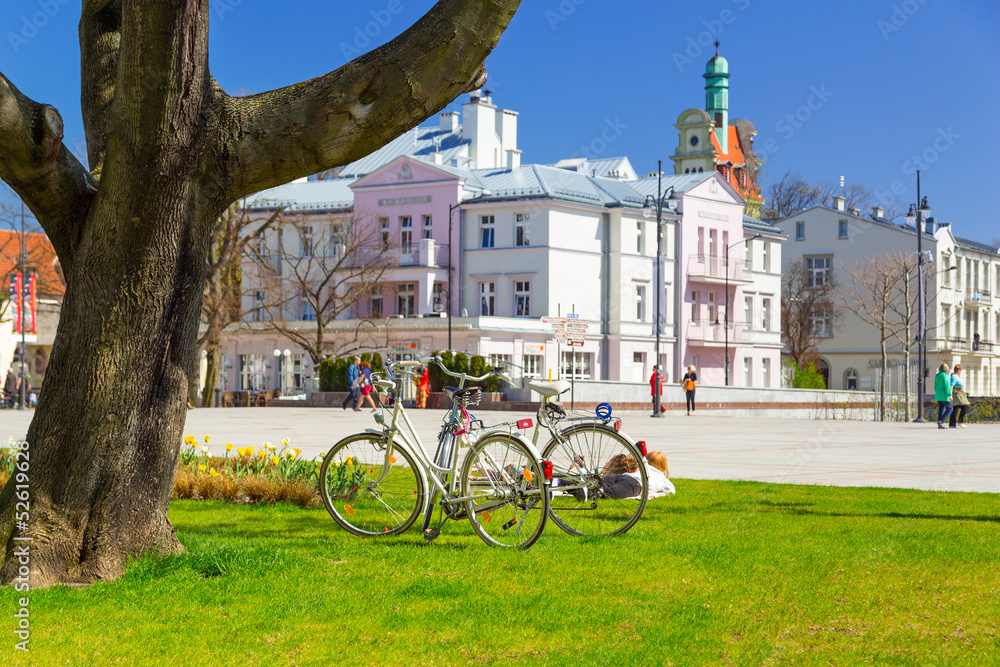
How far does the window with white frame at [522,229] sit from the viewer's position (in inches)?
2392

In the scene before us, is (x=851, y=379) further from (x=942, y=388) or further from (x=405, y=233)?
(x=942, y=388)

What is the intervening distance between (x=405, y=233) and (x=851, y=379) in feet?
123

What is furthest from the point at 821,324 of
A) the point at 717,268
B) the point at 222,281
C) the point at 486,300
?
the point at 222,281

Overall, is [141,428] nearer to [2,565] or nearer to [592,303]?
[2,565]

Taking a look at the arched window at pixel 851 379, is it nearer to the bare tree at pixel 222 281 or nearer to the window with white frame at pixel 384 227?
the window with white frame at pixel 384 227

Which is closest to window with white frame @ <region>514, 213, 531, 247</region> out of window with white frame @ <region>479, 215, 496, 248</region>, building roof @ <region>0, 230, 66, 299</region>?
window with white frame @ <region>479, 215, 496, 248</region>

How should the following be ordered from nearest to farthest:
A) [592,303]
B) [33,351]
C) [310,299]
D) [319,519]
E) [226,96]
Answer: [226,96]
[319,519]
[310,299]
[592,303]
[33,351]

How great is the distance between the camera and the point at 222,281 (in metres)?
48.2

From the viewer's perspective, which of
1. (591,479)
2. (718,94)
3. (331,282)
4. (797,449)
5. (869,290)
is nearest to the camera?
(591,479)

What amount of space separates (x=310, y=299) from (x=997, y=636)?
175 ft

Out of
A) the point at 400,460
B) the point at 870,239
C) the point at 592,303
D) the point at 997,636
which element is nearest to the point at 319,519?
the point at 400,460

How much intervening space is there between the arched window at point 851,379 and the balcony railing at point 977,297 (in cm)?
1156

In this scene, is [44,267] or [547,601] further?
[44,267]

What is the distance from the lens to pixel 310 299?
5766 cm
